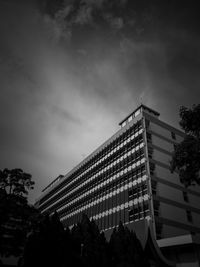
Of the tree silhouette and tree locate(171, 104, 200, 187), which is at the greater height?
tree locate(171, 104, 200, 187)

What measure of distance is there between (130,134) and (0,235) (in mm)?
29906

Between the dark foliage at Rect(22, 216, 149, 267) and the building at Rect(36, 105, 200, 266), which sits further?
the building at Rect(36, 105, 200, 266)

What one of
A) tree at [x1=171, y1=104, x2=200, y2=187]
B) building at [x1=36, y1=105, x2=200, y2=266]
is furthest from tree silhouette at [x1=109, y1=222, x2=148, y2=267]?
tree at [x1=171, y1=104, x2=200, y2=187]

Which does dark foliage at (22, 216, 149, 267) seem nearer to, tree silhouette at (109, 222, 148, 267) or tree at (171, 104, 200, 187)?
tree silhouette at (109, 222, 148, 267)

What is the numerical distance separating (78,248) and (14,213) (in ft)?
25.9

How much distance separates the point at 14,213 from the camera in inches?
950

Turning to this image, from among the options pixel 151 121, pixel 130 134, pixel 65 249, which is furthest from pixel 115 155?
pixel 65 249

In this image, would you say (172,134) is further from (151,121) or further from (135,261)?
(135,261)

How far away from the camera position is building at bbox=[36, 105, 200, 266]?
3203 cm

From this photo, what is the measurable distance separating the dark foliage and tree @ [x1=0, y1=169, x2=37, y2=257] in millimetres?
4046

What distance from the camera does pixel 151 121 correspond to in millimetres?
45469

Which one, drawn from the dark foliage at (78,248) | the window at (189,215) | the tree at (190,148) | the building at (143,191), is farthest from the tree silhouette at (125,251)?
the window at (189,215)

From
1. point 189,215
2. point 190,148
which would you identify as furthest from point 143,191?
point 190,148

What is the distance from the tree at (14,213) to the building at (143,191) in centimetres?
1138
